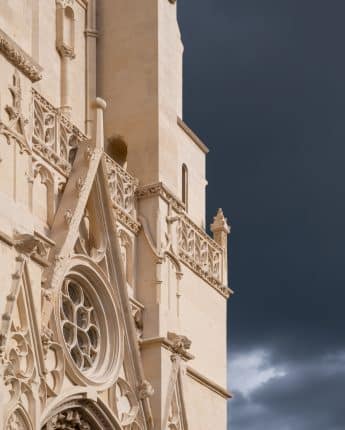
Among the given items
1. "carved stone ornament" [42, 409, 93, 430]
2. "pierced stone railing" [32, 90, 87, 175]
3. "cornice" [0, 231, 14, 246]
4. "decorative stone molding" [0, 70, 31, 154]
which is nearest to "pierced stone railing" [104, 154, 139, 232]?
"pierced stone railing" [32, 90, 87, 175]

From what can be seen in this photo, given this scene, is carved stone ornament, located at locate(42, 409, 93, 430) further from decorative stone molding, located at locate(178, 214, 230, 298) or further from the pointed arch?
decorative stone molding, located at locate(178, 214, 230, 298)

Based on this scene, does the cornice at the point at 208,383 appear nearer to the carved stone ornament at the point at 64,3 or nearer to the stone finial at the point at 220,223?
the stone finial at the point at 220,223

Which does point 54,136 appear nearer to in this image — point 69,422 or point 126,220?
point 126,220

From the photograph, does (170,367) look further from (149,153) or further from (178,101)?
(178,101)

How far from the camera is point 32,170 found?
21.4 m

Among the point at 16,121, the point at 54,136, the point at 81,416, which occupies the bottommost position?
the point at 81,416

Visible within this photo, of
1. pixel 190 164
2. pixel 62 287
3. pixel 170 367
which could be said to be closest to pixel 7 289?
pixel 62 287

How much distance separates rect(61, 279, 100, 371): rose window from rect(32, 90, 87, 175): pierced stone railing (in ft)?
6.19

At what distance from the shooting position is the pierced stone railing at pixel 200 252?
26.1 m

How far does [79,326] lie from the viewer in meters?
22.5

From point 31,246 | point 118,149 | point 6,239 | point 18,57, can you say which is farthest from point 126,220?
point 6,239

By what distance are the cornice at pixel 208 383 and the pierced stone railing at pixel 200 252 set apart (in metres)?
1.88

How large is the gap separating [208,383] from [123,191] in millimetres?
3901

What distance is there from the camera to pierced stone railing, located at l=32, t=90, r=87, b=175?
22250 millimetres
